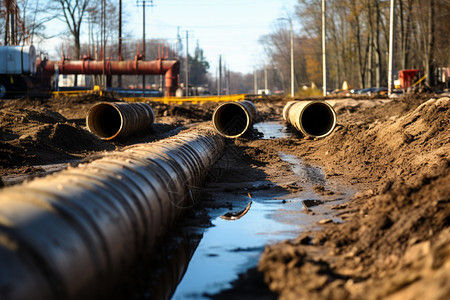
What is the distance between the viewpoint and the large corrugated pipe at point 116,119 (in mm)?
16938

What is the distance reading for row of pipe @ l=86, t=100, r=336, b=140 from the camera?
55.4ft

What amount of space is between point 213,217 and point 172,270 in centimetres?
247

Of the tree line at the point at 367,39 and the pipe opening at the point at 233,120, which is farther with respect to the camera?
the tree line at the point at 367,39

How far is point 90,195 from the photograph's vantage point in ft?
14.4

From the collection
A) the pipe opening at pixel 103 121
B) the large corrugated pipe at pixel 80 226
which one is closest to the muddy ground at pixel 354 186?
the pipe opening at pixel 103 121

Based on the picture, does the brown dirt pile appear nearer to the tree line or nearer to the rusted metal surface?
the rusted metal surface

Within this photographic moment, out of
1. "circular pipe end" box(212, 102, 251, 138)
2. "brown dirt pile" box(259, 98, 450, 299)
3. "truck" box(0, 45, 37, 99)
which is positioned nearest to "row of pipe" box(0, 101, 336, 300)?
"brown dirt pile" box(259, 98, 450, 299)

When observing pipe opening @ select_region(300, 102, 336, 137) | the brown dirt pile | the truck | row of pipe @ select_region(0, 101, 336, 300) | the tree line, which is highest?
the tree line

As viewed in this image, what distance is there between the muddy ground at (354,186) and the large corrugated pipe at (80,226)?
3.55ft

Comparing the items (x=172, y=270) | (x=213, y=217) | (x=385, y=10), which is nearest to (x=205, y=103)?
(x=385, y=10)

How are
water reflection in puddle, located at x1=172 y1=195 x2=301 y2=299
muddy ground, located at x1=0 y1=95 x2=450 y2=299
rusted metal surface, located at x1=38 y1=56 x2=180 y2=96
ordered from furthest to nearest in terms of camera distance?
rusted metal surface, located at x1=38 y1=56 x2=180 y2=96 < water reflection in puddle, located at x1=172 y1=195 x2=301 y2=299 < muddy ground, located at x1=0 y1=95 x2=450 y2=299

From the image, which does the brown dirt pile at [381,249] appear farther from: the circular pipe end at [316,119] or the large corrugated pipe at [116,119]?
the large corrugated pipe at [116,119]

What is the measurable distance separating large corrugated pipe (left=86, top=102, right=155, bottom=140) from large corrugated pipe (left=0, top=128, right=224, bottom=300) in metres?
10.7

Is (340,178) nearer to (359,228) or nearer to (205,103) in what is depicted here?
(359,228)
